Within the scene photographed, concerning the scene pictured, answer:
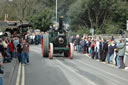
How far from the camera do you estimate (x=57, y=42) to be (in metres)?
23.4

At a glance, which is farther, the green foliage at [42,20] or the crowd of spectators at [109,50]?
the green foliage at [42,20]

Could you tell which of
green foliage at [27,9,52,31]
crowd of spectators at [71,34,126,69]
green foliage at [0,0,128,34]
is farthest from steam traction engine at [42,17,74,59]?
green foliage at [27,9,52,31]

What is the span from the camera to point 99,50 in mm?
22641

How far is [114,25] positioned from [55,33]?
28.3 m

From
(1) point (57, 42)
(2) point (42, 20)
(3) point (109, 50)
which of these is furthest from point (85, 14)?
(3) point (109, 50)

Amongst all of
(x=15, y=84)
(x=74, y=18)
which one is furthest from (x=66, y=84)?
(x=74, y=18)

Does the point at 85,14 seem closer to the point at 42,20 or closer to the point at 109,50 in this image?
the point at 42,20

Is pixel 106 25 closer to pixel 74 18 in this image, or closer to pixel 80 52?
pixel 74 18

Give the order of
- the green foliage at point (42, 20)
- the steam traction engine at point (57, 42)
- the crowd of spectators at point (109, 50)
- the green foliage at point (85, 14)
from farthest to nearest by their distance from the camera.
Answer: the green foliage at point (42, 20) → the green foliage at point (85, 14) → the steam traction engine at point (57, 42) → the crowd of spectators at point (109, 50)

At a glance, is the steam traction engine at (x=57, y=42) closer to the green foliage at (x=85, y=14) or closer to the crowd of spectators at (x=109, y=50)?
the crowd of spectators at (x=109, y=50)

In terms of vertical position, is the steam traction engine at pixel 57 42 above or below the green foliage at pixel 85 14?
below

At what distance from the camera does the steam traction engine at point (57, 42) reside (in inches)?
902

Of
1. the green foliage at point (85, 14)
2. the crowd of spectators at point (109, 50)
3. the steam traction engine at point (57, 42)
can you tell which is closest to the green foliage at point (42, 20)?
the green foliage at point (85, 14)

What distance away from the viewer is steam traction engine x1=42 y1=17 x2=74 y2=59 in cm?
2292
